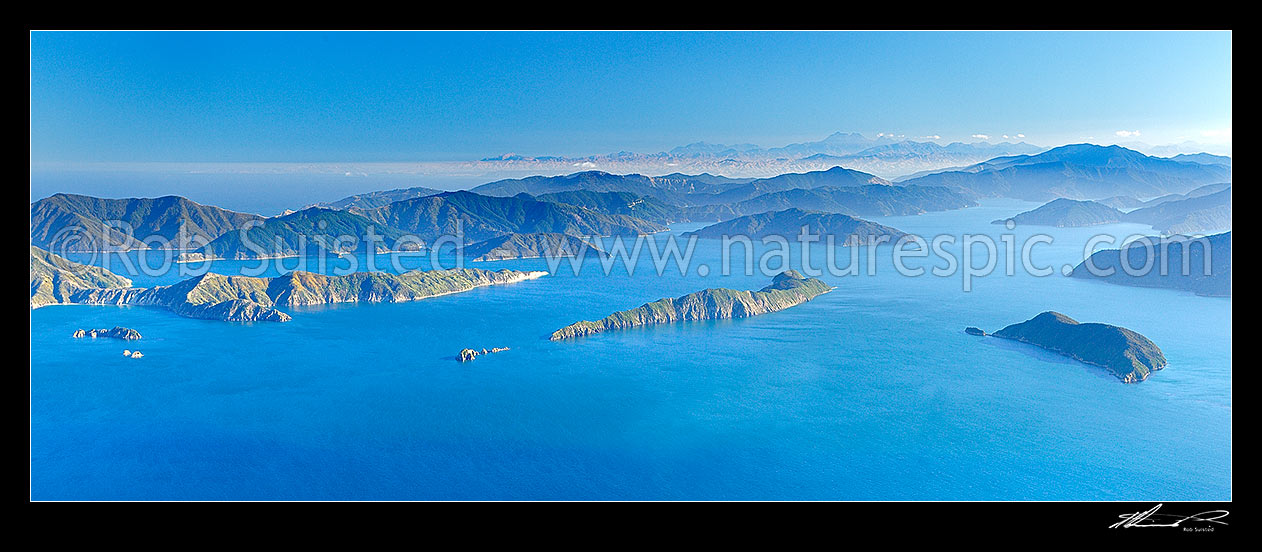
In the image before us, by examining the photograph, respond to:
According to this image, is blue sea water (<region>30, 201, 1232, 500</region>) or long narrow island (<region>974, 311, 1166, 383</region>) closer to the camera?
blue sea water (<region>30, 201, 1232, 500</region>)

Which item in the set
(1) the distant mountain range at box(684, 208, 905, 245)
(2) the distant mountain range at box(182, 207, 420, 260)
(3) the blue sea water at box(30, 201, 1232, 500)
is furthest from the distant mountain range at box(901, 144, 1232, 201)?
(2) the distant mountain range at box(182, 207, 420, 260)

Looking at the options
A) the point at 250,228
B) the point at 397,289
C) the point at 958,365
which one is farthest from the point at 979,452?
the point at 250,228

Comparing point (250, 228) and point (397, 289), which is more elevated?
point (250, 228)

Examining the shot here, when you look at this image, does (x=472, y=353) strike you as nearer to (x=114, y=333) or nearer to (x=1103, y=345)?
(x=114, y=333)
